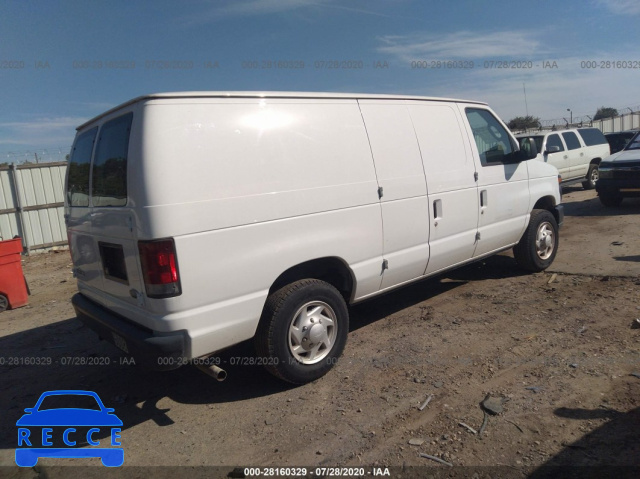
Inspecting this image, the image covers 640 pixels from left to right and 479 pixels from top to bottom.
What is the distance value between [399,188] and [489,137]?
191cm

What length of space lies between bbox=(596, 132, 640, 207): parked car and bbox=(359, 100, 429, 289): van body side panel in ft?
26.9

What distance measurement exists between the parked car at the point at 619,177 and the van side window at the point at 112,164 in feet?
35.6

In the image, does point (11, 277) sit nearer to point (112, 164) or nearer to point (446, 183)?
point (112, 164)

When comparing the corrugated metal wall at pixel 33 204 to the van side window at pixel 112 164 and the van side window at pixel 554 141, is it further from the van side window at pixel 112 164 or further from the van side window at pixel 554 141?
the van side window at pixel 554 141

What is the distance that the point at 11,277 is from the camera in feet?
23.4

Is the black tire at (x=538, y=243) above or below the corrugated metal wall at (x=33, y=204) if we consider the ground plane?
below

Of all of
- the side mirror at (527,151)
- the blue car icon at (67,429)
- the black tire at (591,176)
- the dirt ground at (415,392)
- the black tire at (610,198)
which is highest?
the side mirror at (527,151)

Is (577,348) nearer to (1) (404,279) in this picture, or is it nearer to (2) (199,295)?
(1) (404,279)

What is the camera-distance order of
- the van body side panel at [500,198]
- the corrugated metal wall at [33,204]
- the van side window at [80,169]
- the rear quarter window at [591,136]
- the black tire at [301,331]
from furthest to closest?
the rear quarter window at [591,136]
the corrugated metal wall at [33,204]
the van body side panel at [500,198]
the van side window at [80,169]
the black tire at [301,331]

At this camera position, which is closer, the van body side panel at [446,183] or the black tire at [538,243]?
the van body side panel at [446,183]

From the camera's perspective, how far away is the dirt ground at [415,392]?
2.93m

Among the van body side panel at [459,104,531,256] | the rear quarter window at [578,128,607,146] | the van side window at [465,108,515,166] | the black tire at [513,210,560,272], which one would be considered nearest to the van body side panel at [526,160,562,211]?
the van body side panel at [459,104,531,256]

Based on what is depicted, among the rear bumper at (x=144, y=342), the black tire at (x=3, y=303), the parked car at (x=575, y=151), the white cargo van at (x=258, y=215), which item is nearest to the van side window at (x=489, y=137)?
the white cargo van at (x=258, y=215)

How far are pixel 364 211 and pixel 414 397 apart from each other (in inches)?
62.5
